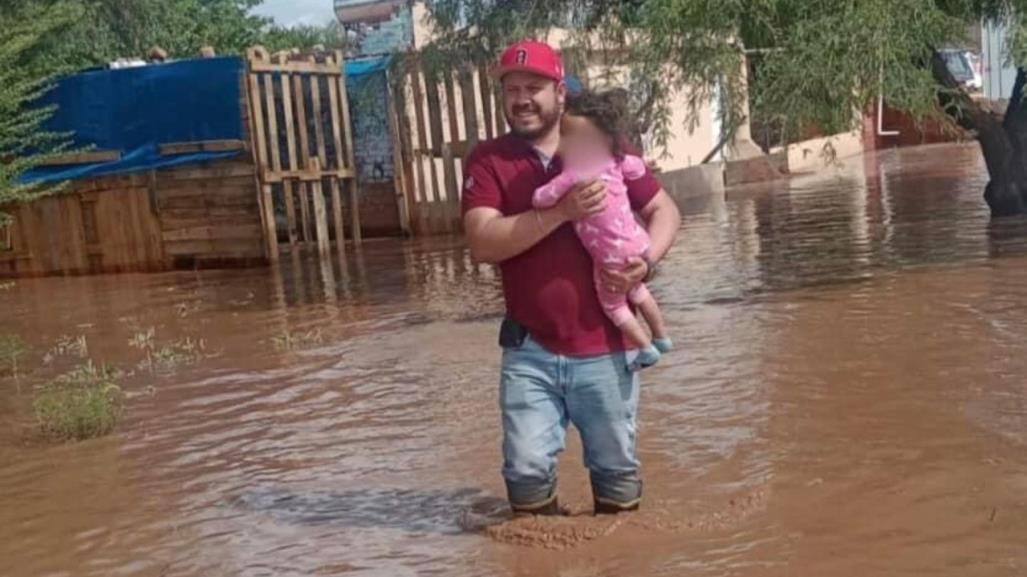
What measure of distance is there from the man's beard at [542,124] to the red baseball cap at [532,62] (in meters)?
0.12

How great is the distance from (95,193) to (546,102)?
15195 mm

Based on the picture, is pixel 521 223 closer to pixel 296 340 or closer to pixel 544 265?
pixel 544 265

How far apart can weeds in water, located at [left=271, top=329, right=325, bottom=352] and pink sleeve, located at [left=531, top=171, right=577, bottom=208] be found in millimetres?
6072

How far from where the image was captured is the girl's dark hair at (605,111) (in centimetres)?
465

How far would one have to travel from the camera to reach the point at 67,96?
19.2m

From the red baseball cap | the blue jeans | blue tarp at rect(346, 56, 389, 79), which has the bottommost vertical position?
the blue jeans

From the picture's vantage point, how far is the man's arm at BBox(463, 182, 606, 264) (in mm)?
4523

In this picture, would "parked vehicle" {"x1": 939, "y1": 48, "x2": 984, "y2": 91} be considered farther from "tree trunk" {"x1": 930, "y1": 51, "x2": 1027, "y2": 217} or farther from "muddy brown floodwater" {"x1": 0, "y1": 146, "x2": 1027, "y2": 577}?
Result: "muddy brown floodwater" {"x1": 0, "y1": 146, "x2": 1027, "y2": 577}

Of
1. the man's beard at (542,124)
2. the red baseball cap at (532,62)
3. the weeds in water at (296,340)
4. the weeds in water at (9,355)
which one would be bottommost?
the weeds in water at (296,340)

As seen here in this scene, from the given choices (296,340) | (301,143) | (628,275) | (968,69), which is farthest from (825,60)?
(968,69)

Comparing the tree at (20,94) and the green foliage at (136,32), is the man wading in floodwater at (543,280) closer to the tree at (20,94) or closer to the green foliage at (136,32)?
the tree at (20,94)

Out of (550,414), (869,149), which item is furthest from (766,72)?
(869,149)

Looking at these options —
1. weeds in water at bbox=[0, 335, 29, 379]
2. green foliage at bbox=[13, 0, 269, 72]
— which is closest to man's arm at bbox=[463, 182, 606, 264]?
weeds in water at bbox=[0, 335, 29, 379]

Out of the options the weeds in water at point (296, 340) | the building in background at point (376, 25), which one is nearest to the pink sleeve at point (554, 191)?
the weeds in water at point (296, 340)
